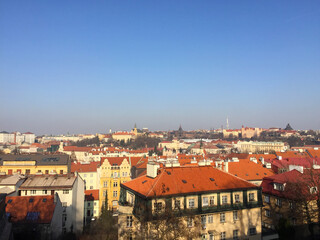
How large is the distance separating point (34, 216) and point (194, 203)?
51.7 feet

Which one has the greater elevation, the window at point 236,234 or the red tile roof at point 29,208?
the red tile roof at point 29,208

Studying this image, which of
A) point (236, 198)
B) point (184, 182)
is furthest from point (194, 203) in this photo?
point (236, 198)

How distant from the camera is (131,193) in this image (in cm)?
2564

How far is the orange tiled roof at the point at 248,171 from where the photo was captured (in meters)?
43.8

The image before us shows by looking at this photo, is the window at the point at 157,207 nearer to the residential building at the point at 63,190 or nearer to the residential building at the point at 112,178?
the residential building at the point at 63,190

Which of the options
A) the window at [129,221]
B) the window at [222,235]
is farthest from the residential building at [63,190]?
the window at [222,235]

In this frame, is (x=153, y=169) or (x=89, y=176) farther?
(x=89, y=176)

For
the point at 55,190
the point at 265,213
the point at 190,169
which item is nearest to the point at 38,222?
the point at 55,190

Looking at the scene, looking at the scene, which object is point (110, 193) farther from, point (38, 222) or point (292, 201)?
point (292, 201)

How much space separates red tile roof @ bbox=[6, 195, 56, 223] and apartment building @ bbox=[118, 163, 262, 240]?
25.2ft

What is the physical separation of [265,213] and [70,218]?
2381cm

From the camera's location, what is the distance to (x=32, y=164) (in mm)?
53250

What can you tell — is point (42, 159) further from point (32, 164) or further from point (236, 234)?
point (236, 234)

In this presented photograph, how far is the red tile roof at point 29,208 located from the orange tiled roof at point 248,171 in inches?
1098
